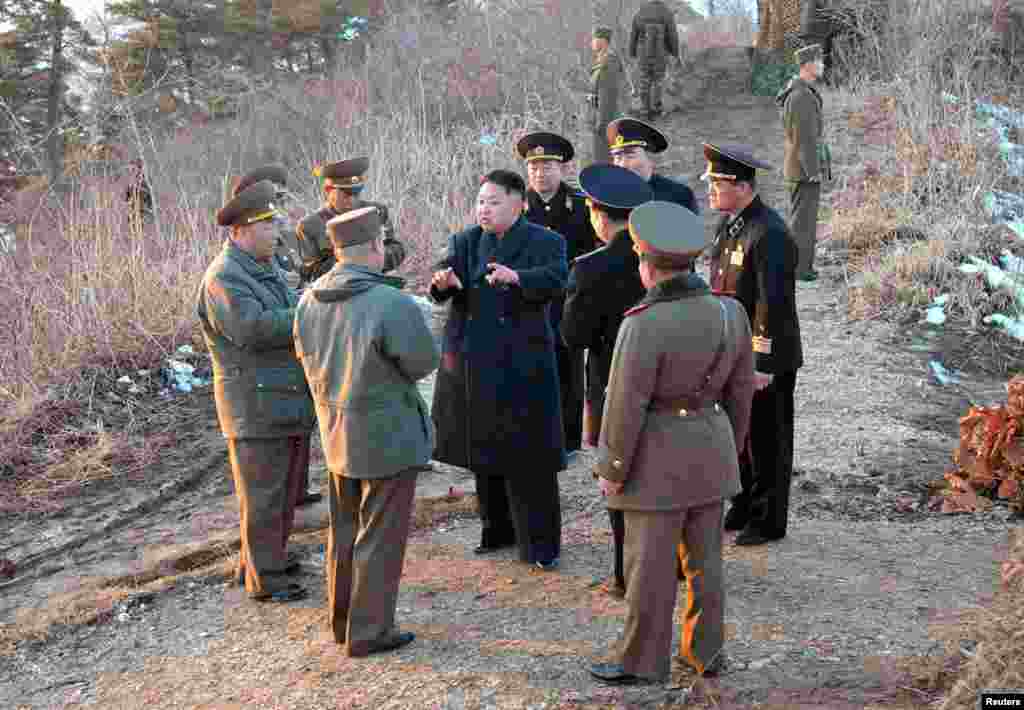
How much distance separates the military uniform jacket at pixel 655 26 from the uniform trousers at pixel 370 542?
1265cm

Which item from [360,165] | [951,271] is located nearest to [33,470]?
[360,165]

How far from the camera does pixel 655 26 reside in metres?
15.5

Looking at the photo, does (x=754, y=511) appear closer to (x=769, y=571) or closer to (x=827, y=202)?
(x=769, y=571)

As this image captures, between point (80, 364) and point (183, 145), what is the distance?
1096cm

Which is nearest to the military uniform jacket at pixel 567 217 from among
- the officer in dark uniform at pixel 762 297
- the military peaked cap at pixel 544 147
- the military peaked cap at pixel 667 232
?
the military peaked cap at pixel 544 147

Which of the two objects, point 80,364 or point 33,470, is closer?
point 33,470

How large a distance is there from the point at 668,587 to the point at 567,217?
3207 millimetres

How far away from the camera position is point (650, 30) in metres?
15.5

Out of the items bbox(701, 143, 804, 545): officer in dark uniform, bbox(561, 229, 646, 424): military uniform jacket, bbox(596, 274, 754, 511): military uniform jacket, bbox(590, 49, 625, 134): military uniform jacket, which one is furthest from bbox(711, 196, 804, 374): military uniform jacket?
bbox(590, 49, 625, 134): military uniform jacket

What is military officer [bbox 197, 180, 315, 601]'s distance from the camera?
15.6 ft

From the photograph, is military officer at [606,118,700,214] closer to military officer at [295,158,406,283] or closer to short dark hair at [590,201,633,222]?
military officer at [295,158,406,283]

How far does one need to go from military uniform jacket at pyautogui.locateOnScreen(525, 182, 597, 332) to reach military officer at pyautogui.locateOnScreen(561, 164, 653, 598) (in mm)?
1869

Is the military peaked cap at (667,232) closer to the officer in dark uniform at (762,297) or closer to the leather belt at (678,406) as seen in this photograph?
the leather belt at (678,406)

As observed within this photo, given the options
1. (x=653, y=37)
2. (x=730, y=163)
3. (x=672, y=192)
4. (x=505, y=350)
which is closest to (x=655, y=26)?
(x=653, y=37)
